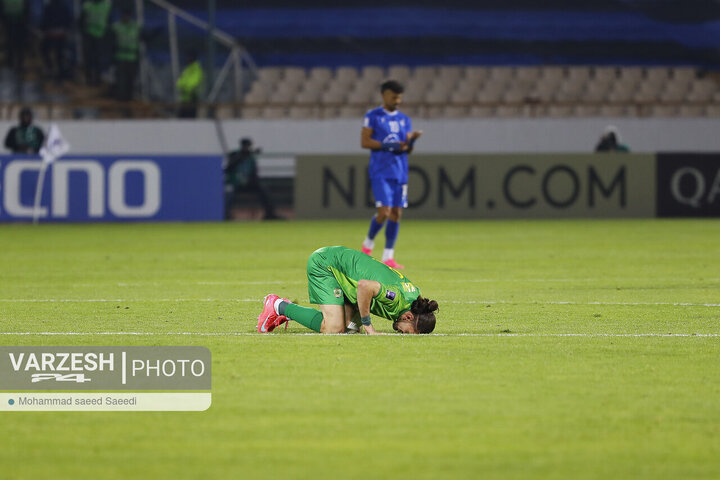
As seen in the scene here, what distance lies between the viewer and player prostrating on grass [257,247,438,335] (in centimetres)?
784

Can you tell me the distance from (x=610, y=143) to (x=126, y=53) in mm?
11043

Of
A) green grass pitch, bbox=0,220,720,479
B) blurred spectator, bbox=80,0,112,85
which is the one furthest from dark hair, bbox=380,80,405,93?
blurred spectator, bbox=80,0,112,85

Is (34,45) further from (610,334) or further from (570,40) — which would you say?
(610,334)

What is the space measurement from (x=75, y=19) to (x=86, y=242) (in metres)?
11.4

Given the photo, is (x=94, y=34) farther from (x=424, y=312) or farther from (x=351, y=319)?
(x=424, y=312)

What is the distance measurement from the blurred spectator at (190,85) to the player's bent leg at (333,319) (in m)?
20.7

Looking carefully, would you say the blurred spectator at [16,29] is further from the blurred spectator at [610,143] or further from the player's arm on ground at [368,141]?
the player's arm on ground at [368,141]

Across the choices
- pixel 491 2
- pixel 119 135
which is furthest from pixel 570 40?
pixel 119 135

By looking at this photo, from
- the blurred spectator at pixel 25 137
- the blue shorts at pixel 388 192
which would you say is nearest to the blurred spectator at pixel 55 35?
the blurred spectator at pixel 25 137

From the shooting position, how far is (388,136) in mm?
14977

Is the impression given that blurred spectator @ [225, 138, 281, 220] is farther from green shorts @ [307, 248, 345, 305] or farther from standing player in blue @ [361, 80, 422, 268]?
green shorts @ [307, 248, 345, 305]

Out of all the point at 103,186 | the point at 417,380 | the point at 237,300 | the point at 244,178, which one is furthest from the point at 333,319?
the point at 244,178

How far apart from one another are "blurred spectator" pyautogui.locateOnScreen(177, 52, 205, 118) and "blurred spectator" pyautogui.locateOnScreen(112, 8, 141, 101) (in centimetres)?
112

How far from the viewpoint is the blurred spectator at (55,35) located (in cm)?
2884
